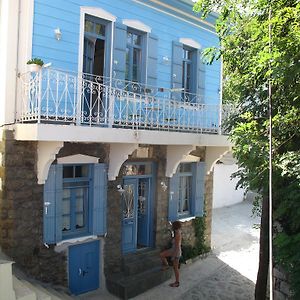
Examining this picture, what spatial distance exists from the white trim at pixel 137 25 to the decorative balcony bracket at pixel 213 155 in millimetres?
4211

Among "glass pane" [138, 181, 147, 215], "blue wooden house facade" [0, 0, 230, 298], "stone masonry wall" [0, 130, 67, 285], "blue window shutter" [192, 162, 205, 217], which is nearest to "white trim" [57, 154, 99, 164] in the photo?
"blue wooden house facade" [0, 0, 230, 298]

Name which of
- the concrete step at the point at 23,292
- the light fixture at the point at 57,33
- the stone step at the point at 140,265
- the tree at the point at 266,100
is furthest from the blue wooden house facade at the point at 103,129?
the tree at the point at 266,100

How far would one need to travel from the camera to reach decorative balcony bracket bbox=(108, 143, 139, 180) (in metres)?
8.61

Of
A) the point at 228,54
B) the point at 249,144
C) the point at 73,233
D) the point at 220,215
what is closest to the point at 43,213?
the point at 73,233

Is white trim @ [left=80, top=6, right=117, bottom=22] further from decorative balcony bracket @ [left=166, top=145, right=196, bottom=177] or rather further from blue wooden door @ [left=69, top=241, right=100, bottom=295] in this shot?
blue wooden door @ [left=69, top=241, right=100, bottom=295]

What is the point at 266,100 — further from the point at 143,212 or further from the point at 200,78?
the point at 143,212

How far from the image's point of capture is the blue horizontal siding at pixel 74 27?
7.57 meters

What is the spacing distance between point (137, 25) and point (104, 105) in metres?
2.33

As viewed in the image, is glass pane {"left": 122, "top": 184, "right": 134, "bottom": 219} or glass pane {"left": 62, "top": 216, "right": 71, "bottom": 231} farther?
glass pane {"left": 122, "top": 184, "right": 134, "bottom": 219}

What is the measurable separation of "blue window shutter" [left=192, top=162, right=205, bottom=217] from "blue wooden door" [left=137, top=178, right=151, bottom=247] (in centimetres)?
187

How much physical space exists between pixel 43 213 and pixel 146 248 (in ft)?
11.7

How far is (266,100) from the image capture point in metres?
7.30

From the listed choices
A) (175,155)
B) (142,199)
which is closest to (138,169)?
(142,199)

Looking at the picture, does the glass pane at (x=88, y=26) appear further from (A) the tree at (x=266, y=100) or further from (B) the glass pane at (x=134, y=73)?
(A) the tree at (x=266, y=100)
